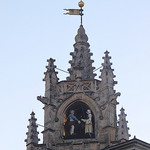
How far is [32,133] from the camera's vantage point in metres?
51.4

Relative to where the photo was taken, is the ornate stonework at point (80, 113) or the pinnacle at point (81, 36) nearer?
the ornate stonework at point (80, 113)

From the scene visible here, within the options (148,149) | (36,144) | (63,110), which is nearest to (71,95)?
(63,110)

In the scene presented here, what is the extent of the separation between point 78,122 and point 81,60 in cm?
588

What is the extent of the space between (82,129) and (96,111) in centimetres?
152

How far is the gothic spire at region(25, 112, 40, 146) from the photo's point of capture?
→ 51.0 meters

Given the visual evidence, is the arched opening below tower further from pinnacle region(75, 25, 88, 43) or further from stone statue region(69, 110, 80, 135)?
pinnacle region(75, 25, 88, 43)

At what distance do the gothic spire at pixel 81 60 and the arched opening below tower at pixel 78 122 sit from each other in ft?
7.46

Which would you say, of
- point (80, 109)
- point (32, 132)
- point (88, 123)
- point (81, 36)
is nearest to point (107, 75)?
point (80, 109)

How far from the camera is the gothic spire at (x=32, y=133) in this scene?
167ft

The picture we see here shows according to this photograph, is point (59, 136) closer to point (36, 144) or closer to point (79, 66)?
point (36, 144)

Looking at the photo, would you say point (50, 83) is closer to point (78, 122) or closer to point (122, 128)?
point (78, 122)

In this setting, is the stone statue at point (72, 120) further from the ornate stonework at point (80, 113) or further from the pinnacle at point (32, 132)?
the pinnacle at point (32, 132)

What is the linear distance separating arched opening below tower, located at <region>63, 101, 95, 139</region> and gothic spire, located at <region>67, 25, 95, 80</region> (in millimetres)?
2275

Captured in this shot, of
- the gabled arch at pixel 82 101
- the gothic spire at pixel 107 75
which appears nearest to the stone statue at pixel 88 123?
the gabled arch at pixel 82 101
